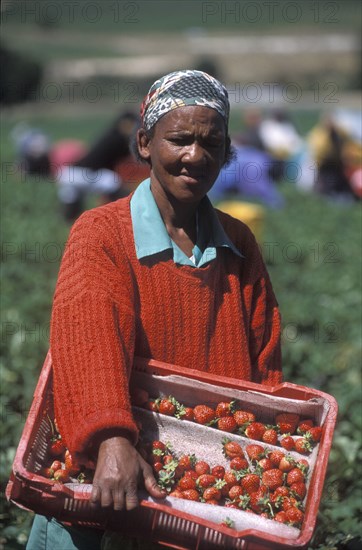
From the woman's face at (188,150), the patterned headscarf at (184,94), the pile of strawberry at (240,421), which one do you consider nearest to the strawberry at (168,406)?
the pile of strawberry at (240,421)

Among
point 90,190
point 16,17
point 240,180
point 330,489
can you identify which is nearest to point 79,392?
point 330,489

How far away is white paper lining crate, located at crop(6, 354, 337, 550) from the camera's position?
2357 mm

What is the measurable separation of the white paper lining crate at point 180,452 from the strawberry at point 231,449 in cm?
2

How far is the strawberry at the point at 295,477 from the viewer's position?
99.3 inches

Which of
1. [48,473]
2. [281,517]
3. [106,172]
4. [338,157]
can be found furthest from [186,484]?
[338,157]

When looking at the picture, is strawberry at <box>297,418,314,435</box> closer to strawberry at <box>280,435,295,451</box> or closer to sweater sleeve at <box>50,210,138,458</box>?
strawberry at <box>280,435,295,451</box>

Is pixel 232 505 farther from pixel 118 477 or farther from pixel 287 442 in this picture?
pixel 118 477

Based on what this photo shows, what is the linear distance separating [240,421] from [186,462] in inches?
7.4

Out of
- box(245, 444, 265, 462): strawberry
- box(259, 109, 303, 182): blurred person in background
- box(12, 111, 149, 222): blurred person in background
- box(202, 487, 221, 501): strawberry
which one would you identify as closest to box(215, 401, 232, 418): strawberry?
box(245, 444, 265, 462): strawberry

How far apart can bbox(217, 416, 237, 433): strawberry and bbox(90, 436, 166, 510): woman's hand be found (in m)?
0.31

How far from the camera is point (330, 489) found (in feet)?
13.4

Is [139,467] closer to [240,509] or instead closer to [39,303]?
[240,509]

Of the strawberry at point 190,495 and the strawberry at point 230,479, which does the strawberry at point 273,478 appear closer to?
the strawberry at point 230,479

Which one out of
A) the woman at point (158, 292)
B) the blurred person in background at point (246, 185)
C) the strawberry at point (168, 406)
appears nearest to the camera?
the woman at point (158, 292)
